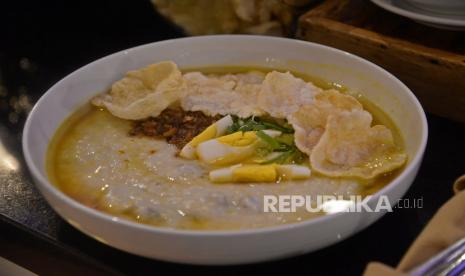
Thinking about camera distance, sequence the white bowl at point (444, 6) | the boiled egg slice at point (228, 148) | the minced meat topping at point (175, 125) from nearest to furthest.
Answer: the boiled egg slice at point (228, 148) → the minced meat topping at point (175, 125) → the white bowl at point (444, 6)

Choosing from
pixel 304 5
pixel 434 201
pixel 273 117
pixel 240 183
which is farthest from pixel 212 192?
pixel 304 5

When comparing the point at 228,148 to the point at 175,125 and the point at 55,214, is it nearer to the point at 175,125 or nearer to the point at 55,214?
the point at 175,125

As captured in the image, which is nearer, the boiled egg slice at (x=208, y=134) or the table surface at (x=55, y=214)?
the table surface at (x=55, y=214)

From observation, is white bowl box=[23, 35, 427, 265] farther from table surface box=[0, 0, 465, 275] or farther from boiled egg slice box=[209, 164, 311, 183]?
boiled egg slice box=[209, 164, 311, 183]

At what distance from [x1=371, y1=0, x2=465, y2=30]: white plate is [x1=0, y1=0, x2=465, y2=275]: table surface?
0.24 metres

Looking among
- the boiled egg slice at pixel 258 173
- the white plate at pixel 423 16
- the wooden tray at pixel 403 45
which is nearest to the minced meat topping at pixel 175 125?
the boiled egg slice at pixel 258 173

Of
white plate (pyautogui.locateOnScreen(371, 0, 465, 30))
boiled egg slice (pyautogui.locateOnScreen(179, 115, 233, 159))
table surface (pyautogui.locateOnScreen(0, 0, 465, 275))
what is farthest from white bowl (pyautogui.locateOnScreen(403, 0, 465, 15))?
Result: boiled egg slice (pyautogui.locateOnScreen(179, 115, 233, 159))

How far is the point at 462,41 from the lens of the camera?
4.82 feet

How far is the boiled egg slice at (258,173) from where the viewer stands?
3.30 feet

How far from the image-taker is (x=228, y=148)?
1089 mm

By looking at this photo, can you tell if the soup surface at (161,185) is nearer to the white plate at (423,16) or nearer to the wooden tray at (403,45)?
the wooden tray at (403,45)

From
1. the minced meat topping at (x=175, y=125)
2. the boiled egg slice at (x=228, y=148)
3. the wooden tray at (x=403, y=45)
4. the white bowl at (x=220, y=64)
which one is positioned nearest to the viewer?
the white bowl at (x=220, y=64)

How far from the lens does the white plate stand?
53.4 inches

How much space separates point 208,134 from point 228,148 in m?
0.07
